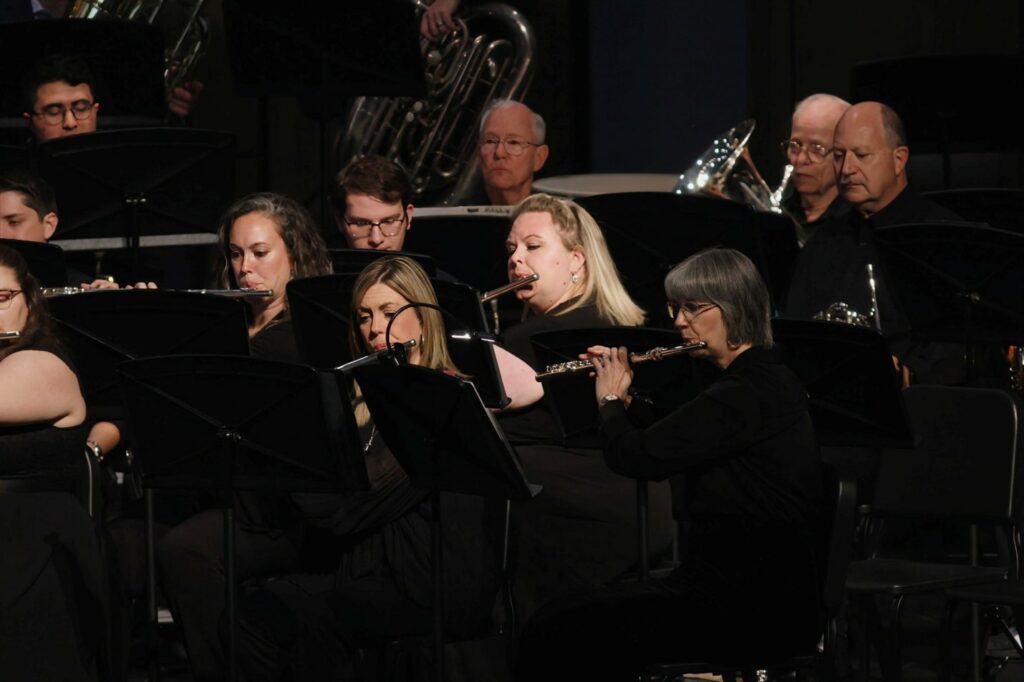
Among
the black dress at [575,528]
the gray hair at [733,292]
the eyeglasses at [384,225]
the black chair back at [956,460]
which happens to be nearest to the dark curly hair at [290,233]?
the eyeglasses at [384,225]

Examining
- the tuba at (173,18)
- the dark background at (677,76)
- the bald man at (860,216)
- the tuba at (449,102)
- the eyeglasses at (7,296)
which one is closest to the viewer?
the eyeglasses at (7,296)

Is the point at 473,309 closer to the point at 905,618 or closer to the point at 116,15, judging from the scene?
the point at 905,618

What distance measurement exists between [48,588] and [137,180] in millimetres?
1514

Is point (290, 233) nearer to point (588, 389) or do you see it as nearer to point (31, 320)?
point (31, 320)

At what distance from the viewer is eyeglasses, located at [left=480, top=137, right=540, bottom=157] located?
5621 mm

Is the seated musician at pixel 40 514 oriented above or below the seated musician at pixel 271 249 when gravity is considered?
below

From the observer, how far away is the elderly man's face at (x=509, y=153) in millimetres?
5613

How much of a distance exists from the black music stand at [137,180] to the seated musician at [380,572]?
44.5 inches

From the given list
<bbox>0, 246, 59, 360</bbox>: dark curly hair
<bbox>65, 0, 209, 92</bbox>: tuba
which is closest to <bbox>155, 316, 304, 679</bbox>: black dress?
<bbox>0, 246, 59, 360</bbox>: dark curly hair

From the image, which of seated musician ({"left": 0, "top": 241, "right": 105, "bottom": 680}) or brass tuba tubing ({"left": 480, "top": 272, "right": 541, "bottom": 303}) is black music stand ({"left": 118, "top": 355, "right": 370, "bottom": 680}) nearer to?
seated musician ({"left": 0, "top": 241, "right": 105, "bottom": 680})

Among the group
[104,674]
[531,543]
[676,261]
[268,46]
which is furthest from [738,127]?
[104,674]

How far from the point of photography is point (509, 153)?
562 centimetres

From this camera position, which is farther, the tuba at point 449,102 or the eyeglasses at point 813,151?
the tuba at point 449,102

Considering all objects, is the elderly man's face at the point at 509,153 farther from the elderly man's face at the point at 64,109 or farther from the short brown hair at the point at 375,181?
the elderly man's face at the point at 64,109
